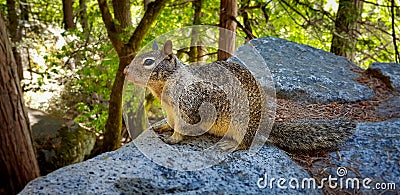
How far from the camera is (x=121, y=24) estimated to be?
17.0 feet

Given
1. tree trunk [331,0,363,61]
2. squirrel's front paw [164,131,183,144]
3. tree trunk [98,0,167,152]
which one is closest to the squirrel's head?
squirrel's front paw [164,131,183,144]

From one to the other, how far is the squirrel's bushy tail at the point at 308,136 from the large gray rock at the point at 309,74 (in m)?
0.88

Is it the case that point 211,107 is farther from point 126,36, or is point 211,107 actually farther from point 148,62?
point 126,36

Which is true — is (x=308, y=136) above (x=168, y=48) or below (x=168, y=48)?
below

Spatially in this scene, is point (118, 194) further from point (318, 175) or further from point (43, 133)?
point (43, 133)

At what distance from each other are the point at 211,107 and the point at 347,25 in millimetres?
3742

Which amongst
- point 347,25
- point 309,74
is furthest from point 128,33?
point 347,25

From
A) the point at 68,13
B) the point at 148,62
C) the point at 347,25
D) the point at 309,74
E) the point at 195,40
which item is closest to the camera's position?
the point at 148,62

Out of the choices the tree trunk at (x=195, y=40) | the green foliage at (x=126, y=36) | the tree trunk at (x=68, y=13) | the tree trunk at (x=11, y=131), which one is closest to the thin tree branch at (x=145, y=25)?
the green foliage at (x=126, y=36)

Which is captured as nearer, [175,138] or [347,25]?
[175,138]

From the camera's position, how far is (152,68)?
201 cm

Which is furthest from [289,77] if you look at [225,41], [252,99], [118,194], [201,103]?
[118,194]

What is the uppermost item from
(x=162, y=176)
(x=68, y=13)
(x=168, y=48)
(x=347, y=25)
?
(x=68, y=13)

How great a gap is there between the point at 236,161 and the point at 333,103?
1475 mm
